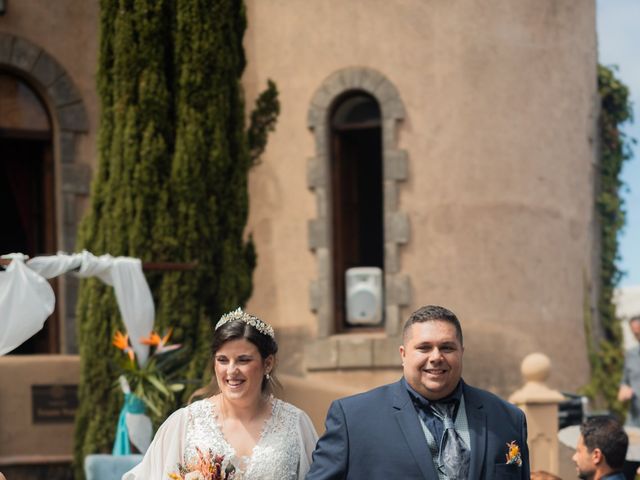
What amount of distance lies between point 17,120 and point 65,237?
4.09 ft

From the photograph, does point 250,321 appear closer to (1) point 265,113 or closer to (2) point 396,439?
(2) point 396,439

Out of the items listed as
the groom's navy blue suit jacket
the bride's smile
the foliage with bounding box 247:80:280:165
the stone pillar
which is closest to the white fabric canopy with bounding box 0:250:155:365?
the stone pillar

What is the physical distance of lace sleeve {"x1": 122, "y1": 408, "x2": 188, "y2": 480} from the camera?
5.32 metres

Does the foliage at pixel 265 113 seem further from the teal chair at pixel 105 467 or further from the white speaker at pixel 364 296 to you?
the teal chair at pixel 105 467

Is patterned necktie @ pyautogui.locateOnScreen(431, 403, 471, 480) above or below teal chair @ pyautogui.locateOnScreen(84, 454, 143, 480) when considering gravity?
above

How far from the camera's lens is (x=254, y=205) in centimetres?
1460

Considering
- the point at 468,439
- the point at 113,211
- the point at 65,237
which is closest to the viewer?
the point at 468,439

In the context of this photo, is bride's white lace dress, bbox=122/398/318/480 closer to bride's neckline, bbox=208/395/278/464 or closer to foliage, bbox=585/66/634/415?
bride's neckline, bbox=208/395/278/464

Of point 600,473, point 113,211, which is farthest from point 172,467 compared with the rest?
point 113,211

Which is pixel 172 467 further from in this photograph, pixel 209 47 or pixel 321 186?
pixel 321 186

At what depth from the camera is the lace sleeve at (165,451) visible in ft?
17.5

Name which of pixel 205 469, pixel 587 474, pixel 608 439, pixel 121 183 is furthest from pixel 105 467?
pixel 205 469

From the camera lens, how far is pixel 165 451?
5355 millimetres

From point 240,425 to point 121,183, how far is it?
632 cm
